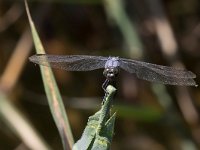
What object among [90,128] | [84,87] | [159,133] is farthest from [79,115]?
[90,128]

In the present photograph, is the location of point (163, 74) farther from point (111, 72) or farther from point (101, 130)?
point (101, 130)

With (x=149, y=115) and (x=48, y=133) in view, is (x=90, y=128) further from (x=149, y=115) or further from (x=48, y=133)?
(x=48, y=133)

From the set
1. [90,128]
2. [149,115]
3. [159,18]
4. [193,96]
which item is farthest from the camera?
[193,96]

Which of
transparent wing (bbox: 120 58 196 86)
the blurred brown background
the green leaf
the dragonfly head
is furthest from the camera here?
the blurred brown background

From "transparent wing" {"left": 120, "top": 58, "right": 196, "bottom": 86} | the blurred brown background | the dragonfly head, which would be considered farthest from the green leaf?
the blurred brown background

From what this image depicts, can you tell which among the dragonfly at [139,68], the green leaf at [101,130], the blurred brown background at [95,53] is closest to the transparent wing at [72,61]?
the dragonfly at [139,68]

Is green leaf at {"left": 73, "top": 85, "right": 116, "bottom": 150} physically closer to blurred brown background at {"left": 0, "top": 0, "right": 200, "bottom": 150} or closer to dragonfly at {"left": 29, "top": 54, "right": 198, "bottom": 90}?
dragonfly at {"left": 29, "top": 54, "right": 198, "bottom": 90}
